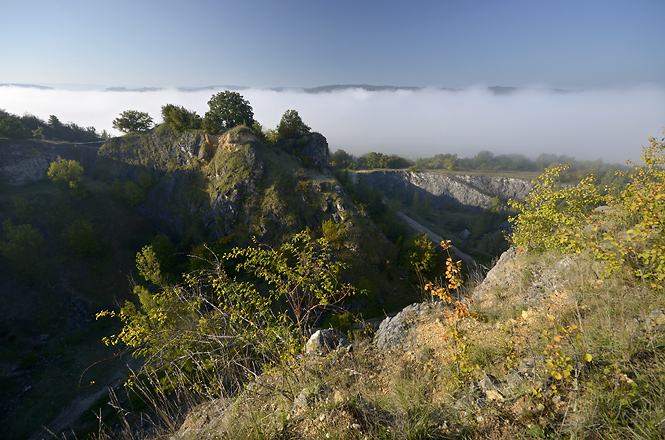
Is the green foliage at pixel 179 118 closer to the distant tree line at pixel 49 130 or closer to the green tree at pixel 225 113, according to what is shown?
the green tree at pixel 225 113

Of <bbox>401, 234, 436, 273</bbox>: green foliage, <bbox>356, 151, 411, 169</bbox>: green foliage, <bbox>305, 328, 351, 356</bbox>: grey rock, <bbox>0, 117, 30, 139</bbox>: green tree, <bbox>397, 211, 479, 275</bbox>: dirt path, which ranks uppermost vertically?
<bbox>356, 151, 411, 169</bbox>: green foliage

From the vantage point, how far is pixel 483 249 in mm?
51594

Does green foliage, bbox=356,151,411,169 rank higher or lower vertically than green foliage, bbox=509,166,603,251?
higher

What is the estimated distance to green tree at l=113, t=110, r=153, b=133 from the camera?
4800cm

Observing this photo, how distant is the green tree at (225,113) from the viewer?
142 ft

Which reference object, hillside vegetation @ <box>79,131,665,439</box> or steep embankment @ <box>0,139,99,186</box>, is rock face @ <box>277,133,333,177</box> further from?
hillside vegetation @ <box>79,131,665,439</box>

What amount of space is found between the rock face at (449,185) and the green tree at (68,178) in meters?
77.6

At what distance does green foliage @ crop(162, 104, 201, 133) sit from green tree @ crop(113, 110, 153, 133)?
24.5ft

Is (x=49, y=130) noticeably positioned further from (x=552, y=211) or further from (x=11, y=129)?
(x=552, y=211)

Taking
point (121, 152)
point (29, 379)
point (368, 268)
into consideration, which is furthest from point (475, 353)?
point (121, 152)

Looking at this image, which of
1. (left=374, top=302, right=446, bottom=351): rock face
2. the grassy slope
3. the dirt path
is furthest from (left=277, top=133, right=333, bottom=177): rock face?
the grassy slope

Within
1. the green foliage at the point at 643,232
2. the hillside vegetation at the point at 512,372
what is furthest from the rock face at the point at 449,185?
the hillside vegetation at the point at 512,372

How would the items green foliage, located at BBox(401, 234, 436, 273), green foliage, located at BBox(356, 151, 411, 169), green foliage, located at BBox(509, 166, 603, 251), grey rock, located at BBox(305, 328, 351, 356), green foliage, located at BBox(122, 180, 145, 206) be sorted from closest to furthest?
green foliage, located at BBox(509, 166, 603, 251) < grey rock, located at BBox(305, 328, 351, 356) < green foliage, located at BBox(401, 234, 436, 273) < green foliage, located at BBox(122, 180, 145, 206) < green foliage, located at BBox(356, 151, 411, 169)

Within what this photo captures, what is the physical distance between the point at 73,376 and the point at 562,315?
3473 centimetres
